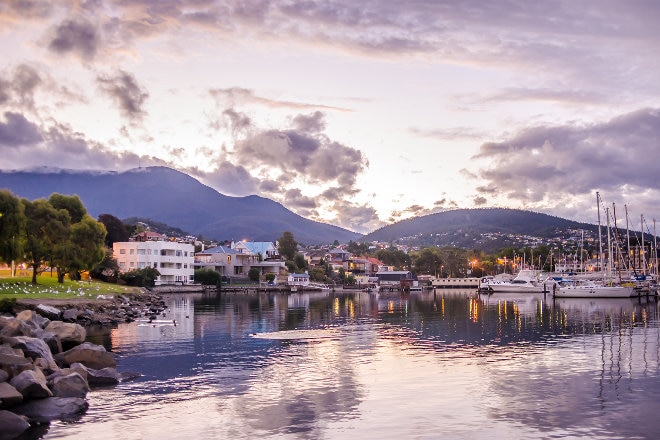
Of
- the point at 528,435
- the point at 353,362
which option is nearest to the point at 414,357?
the point at 353,362

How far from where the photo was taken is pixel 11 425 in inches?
996

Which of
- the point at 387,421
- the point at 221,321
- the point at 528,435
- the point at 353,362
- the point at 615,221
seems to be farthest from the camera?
the point at 615,221

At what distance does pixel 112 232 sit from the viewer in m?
163

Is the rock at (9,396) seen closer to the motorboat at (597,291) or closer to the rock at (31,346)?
the rock at (31,346)

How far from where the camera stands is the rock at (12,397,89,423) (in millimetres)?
27308

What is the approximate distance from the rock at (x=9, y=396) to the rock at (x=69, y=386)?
2227 mm

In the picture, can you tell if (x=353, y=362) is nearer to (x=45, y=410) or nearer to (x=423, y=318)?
(x=45, y=410)

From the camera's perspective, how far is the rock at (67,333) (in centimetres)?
4444

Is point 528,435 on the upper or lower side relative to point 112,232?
lower

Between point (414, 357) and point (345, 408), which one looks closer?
point (345, 408)

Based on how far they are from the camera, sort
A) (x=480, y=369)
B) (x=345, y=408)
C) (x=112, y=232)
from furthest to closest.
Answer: (x=112, y=232), (x=480, y=369), (x=345, y=408)

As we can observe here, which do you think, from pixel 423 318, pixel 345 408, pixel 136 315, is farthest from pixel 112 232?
pixel 345 408

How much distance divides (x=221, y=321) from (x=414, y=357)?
111 ft

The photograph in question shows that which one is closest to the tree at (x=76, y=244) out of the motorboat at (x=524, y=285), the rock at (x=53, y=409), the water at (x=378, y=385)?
the water at (x=378, y=385)
